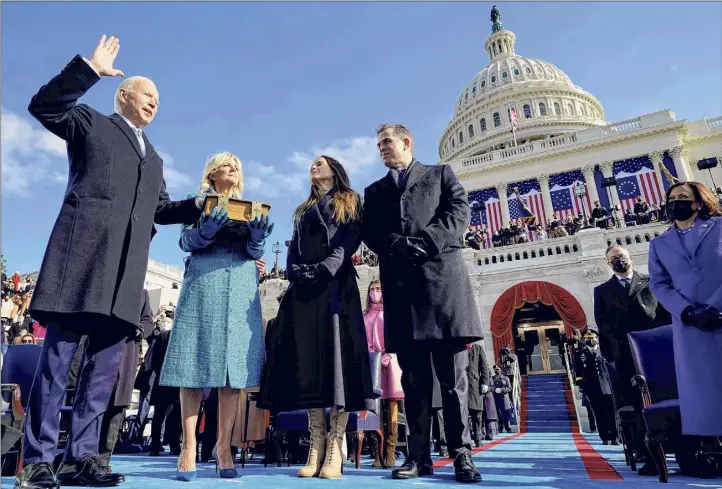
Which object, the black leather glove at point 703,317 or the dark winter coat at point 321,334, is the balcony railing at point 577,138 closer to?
the black leather glove at point 703,317

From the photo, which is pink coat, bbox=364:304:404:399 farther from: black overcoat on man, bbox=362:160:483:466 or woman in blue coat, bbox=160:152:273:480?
woman in blue coat, bbox=160:152:273:480

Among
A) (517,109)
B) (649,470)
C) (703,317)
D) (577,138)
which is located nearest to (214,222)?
(703,317)

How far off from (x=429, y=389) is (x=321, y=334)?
835 mm

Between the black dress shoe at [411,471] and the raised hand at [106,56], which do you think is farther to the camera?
the black dress shoe at [411,471]

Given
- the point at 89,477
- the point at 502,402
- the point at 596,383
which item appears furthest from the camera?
the point at 502,402

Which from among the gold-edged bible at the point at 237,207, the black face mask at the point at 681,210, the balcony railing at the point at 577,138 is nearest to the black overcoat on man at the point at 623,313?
the black face mask at the point at 681,210

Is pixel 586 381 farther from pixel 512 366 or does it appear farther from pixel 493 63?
pixel 493 63

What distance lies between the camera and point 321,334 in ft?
10.5

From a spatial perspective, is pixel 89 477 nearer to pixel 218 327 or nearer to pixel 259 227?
pixel 218 327

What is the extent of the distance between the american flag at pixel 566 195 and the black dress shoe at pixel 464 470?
32.1 meters

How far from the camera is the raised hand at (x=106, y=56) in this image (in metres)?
2.55

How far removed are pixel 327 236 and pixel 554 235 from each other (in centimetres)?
1993

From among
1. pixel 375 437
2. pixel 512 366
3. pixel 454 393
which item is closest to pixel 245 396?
pixel 375 437

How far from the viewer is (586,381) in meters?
9.10
